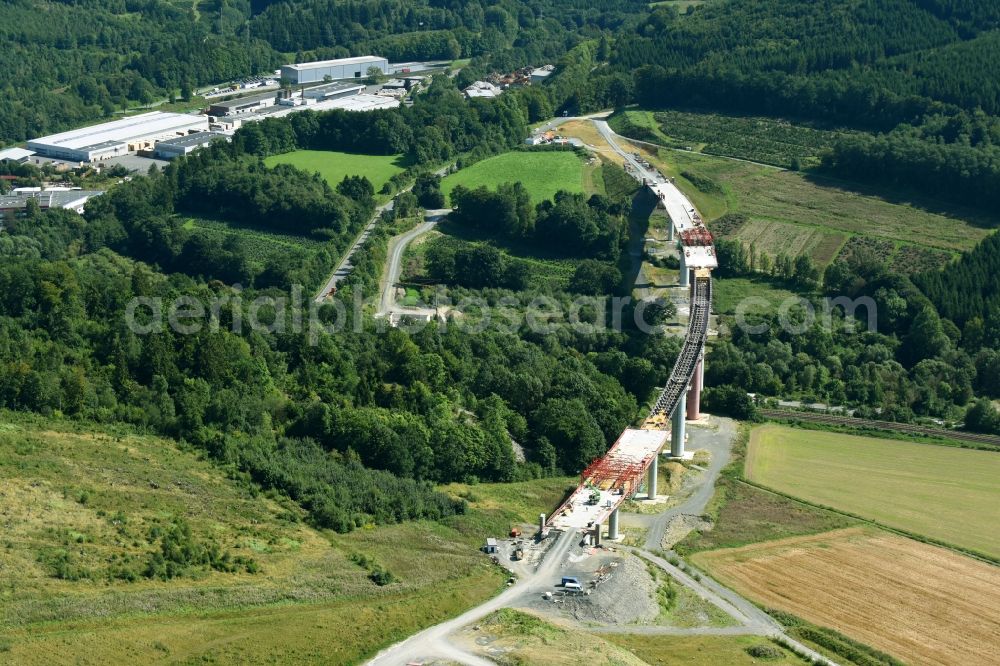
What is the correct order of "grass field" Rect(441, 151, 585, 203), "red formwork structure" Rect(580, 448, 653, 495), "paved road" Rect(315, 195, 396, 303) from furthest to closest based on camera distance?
"grass field" Rect(441, 151, 585, 203), "paved road" Rect(315, 195, 396, 303), "red formwork structure" Rect(580, 448, 653, 495)

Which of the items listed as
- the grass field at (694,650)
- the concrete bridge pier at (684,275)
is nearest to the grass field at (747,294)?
the concrete bridge pier at (684,275)

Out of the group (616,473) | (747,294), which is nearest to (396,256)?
(747,294)

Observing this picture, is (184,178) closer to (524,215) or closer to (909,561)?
(524,215)

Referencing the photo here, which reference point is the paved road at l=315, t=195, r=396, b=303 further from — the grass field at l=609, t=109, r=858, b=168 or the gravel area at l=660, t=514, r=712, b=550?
the gravel area at l=660, t=514, r=712, b=550

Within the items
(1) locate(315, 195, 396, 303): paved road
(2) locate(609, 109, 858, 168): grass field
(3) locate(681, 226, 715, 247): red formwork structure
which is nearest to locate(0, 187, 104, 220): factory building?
(1) locate(315, 195, 396, 303): paved road

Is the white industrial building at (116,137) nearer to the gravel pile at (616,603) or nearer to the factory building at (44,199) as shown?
the factory building at (44,199)

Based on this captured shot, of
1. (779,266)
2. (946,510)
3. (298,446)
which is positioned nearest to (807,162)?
(779,266)

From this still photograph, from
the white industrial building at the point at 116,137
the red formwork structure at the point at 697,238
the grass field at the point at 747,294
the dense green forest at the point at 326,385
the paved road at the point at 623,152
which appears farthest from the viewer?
the white industrial building at the point at 116,137
